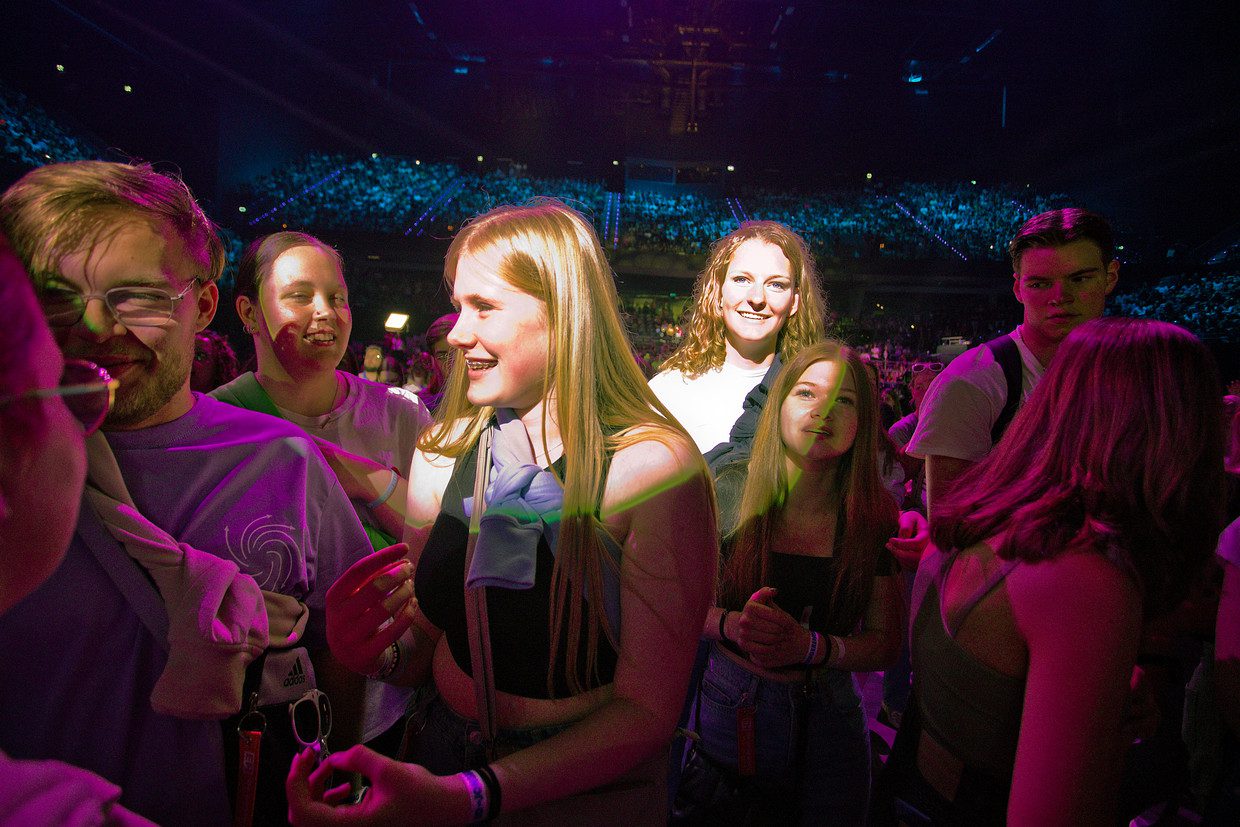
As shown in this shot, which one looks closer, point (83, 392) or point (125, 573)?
point (83, 392)

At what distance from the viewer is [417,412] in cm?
247

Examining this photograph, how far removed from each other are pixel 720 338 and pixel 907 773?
1.68 metres

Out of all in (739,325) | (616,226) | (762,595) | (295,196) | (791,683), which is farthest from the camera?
(616,226)

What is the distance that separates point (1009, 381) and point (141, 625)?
2432 mm

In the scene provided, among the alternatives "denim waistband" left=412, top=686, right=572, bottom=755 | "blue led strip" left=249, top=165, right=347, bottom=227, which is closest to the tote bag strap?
"denim waistband" left=412, top=686, right=572, bottom=755

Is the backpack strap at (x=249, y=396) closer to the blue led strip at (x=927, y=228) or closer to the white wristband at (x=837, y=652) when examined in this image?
the white wristband at (x=837, y=652)

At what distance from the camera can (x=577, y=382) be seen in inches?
44.2

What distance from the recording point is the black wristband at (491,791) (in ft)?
2.98

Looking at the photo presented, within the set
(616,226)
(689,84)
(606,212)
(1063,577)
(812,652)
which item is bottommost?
(812,652)

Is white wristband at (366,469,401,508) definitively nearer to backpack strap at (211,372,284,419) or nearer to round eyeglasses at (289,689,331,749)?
backpack strap at (211,372,284,419)

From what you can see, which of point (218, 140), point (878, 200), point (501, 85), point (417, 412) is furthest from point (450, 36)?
point (417, 412)

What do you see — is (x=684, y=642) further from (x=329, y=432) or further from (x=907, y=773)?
(x=329, y=432)

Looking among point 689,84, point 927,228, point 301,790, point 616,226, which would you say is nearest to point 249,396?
point 301,790

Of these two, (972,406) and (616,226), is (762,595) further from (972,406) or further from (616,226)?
(616,226)
